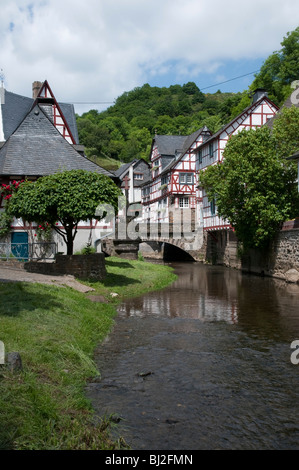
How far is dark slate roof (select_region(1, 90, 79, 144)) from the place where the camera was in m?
32.1

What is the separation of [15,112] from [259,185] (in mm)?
20996

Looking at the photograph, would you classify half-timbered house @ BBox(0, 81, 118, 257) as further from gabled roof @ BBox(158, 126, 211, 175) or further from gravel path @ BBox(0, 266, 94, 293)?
gabled roof @ BBox(158, 126, 211, 175)

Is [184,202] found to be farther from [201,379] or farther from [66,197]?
[201,379]

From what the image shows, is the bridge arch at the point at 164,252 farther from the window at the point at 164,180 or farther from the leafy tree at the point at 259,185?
the leafy tree at the point at 259,185

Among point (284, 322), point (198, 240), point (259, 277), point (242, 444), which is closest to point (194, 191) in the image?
point (198, 240)

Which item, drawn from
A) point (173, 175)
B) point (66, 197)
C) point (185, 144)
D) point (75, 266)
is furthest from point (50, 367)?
point (185, 144)

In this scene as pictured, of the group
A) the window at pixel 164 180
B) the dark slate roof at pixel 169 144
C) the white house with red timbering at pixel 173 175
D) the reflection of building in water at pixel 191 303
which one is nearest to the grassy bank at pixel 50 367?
the reflection of building in water at pixel 191 303

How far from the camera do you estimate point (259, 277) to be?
954 inches

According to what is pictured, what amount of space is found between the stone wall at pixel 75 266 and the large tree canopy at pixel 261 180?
9970 millimetres

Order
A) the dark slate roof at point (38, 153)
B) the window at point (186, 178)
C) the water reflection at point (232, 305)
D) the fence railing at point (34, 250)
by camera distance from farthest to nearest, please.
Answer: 1. the window at point (186, 178)
2. the dark slate roof at point (38, 153)
3. the fence railing at point (34, 250)
4. the water reflection at point (232, 305)

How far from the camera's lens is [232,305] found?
14219 mm

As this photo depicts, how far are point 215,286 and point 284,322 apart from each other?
345 inches

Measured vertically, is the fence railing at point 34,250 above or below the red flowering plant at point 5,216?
below

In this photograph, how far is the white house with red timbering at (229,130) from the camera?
33719 mm
